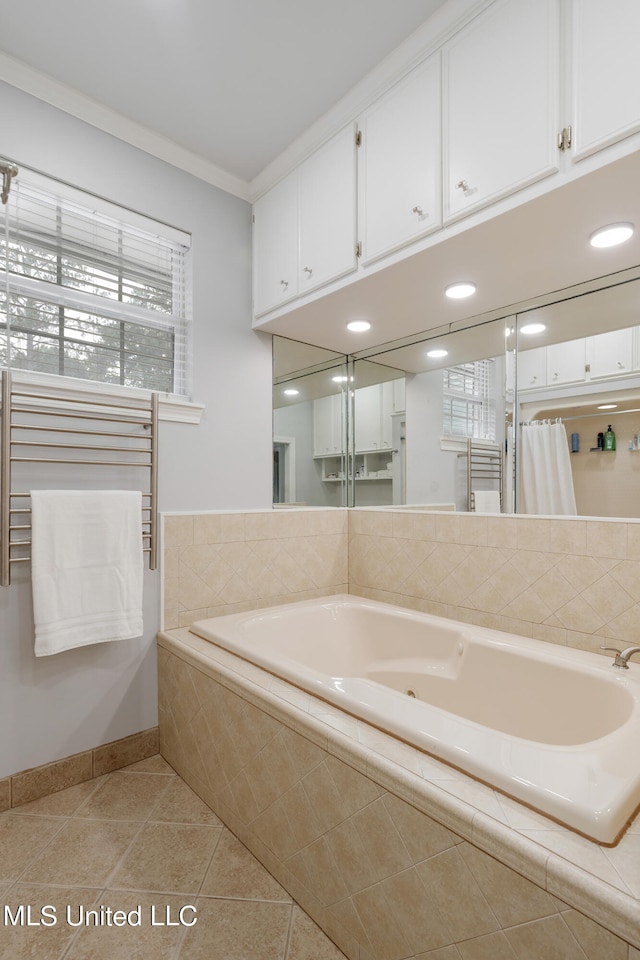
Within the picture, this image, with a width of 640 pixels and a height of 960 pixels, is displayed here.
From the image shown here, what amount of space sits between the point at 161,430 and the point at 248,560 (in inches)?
29.3

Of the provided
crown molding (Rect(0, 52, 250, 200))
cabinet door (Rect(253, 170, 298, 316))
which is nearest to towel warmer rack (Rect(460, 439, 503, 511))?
cabinet door (Rect(253, 170, 298, 316))

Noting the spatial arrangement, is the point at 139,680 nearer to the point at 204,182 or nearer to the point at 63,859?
the point at 63,859

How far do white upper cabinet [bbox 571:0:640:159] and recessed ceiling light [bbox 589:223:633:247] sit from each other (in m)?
0.34

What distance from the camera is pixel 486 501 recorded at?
2.22 metres

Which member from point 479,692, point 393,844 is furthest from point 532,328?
point 393,844

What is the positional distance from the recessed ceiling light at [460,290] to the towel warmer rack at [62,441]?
1.31 m

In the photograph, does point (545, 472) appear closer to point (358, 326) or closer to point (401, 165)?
point (358, 326)

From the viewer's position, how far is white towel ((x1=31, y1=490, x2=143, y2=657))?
176 cm

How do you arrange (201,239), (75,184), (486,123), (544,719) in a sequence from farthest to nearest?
(201,239), (75,184), (544,719), (486,123)

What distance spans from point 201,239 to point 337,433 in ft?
4.10

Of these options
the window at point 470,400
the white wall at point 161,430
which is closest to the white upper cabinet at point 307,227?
the white wall at point 161,430

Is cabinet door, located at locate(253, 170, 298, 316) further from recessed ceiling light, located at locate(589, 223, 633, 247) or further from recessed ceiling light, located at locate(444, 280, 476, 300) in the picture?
recessed ceiling light, located at locate(589, 223, 633, 247)

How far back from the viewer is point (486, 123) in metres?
1.50

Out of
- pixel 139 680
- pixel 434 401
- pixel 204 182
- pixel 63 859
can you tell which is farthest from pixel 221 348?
pixel 63 859
